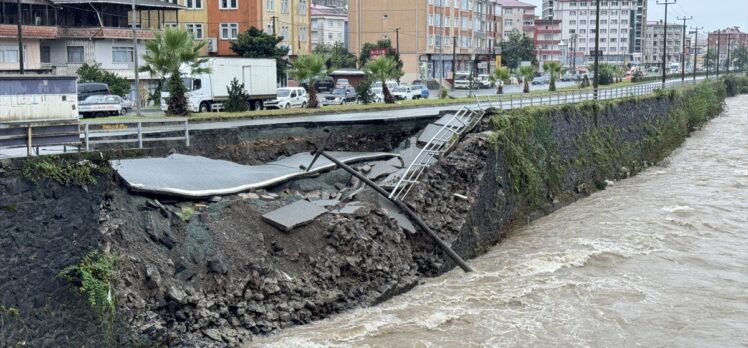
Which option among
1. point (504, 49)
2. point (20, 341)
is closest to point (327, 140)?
point (20, 341)

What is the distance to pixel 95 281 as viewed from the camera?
14.4 m

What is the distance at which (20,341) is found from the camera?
13.7 meters

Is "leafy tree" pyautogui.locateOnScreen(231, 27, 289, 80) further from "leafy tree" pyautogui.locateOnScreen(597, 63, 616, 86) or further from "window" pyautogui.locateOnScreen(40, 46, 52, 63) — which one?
"leafy tree" pyautogui.locateOnScreen(597, 63, 616, 86)

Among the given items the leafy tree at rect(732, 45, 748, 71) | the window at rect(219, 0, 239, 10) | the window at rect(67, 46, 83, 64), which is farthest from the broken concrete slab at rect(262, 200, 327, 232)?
the leafy tree at rect(732, 45, 748, 71)

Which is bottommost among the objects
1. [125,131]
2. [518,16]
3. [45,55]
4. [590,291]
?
[590,291]

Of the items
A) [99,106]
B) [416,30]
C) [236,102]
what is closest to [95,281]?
[236,102]

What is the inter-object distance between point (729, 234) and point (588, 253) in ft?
17.9

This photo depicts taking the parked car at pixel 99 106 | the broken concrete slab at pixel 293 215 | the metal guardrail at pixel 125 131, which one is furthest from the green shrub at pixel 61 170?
the parked car at pixel 99 106

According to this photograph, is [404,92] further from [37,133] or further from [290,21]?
[37,133]

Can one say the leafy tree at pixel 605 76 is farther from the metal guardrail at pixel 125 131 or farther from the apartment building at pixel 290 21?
the metal guardrail at pixel 125 131

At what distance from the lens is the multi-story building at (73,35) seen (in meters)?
51.3

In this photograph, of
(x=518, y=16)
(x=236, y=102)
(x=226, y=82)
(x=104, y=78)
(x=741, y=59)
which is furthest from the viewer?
(x=741, y=59)

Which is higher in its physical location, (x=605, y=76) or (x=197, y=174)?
(x=605, y=76)

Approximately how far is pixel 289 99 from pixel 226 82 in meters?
4.87
